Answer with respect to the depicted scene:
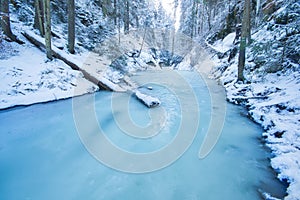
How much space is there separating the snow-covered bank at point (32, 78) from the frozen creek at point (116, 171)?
29.5 inches

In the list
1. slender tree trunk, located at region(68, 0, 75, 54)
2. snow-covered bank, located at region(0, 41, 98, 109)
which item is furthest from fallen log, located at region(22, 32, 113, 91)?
slender tree trunk, located at region(68, 0, 75, 54)

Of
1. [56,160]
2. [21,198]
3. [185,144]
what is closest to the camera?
[21,198]

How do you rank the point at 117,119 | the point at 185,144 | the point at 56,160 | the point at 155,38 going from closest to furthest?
the point at 56,160 < the point at 185,144 < the point at 117,119 < the point at 155,38

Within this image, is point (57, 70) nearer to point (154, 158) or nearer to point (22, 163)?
point (22, 163)

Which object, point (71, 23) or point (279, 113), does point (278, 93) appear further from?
point (71, 23)

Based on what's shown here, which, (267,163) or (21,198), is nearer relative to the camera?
(21,198)

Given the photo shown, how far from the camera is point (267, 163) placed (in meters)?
4.08

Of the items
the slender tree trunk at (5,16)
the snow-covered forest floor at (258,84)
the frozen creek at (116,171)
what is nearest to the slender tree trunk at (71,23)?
the snow-covered forest floor at (258,84)

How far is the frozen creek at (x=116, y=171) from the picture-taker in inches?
128

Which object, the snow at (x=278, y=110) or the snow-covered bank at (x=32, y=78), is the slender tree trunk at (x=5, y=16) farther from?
the snow at (x=278, y=110)

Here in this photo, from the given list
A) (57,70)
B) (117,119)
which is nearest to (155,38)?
(57,70)

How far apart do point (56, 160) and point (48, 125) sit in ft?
6.22

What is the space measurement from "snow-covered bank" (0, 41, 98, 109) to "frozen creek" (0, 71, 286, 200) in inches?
29.5

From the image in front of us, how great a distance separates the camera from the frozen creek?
10.7 ft
